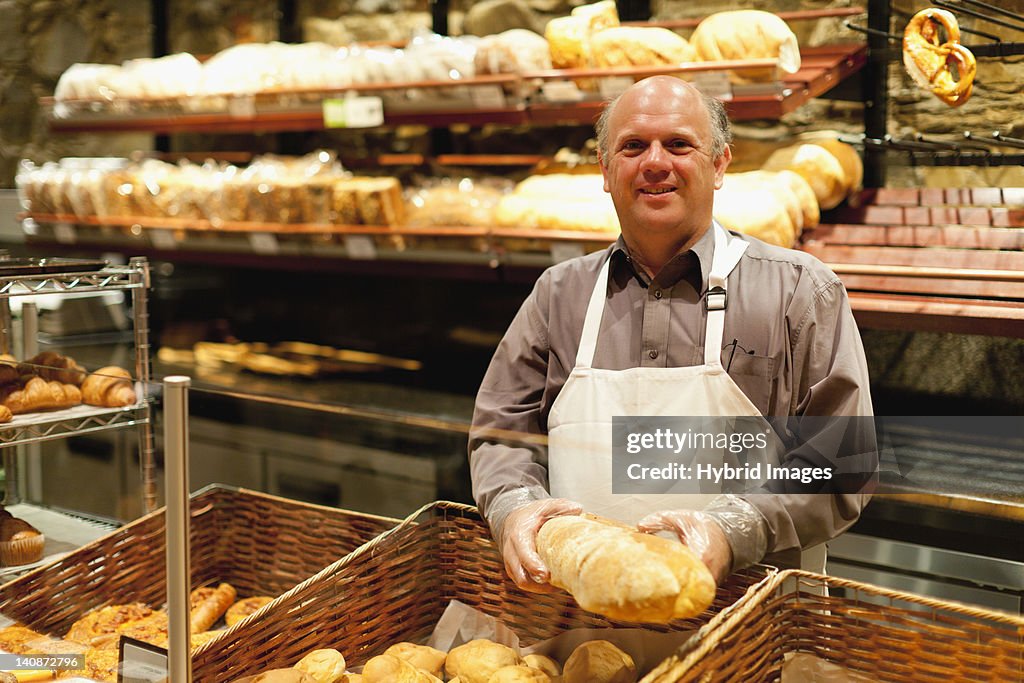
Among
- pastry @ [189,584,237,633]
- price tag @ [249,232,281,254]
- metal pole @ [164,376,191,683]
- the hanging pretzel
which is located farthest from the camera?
price tag @ [249,232,281,254]

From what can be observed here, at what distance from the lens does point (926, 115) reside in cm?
282

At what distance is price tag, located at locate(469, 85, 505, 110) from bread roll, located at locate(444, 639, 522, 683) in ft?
6.27

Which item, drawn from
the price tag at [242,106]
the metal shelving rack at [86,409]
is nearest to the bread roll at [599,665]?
the metal shelving rack at [86,409]

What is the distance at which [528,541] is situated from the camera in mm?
1315

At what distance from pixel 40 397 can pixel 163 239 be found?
6.87 ft

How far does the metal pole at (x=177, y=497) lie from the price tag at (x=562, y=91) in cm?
207

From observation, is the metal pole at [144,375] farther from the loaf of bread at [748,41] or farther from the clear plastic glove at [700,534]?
the loaf of bread at [748,41]

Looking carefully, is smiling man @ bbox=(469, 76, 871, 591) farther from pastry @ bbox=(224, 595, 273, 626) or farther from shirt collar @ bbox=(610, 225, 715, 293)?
pastry @ bbox=(224, 595, 273, 626)

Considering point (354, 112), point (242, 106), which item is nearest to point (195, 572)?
point (354, 112)

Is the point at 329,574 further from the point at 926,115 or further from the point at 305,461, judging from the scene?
the point at 926,115

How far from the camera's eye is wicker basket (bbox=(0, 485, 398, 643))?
165cm

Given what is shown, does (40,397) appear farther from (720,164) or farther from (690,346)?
(720,164)

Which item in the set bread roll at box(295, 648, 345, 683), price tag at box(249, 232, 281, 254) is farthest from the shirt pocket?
price tag at box(249, 232, 281, 254)

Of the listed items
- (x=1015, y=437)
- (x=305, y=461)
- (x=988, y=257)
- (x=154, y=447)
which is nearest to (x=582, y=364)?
(x=154, y=447)
